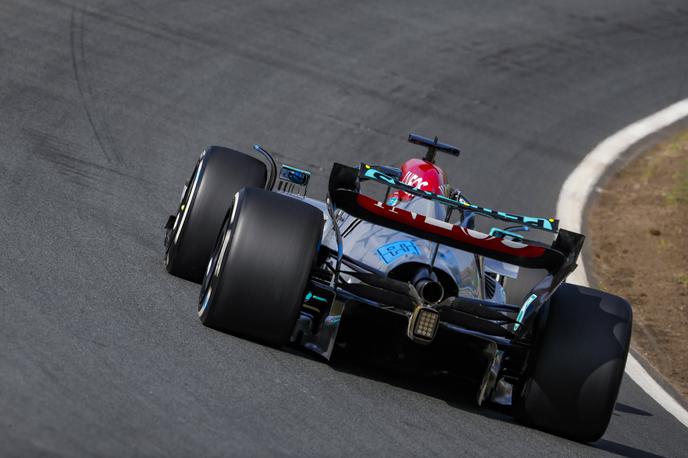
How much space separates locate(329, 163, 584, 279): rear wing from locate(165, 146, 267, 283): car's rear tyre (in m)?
1.28

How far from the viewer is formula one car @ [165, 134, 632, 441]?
7383mm

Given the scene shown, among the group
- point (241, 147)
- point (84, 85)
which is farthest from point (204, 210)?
point (84, 85)

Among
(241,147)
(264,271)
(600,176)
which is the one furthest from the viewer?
(600,176)

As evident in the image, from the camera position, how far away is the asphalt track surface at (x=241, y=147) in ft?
20.3

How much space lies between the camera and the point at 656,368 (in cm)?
1070

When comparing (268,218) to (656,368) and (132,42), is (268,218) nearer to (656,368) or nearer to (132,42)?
(656,368)

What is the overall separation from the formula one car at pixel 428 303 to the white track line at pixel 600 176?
207cm

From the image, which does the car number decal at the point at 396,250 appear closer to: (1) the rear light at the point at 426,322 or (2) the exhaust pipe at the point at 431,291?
(2) the exhaust pipe at the point at 431,291

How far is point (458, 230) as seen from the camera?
7.50 metres

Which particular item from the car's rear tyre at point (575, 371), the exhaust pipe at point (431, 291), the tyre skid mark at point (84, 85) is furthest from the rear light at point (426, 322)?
the tyre skid mark at point (84, 85)

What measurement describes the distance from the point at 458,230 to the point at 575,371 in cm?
105

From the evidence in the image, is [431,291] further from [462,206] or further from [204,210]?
[204,210]

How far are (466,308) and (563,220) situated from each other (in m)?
7.87

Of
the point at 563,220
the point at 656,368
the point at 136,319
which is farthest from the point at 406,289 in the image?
the point at 563,220
